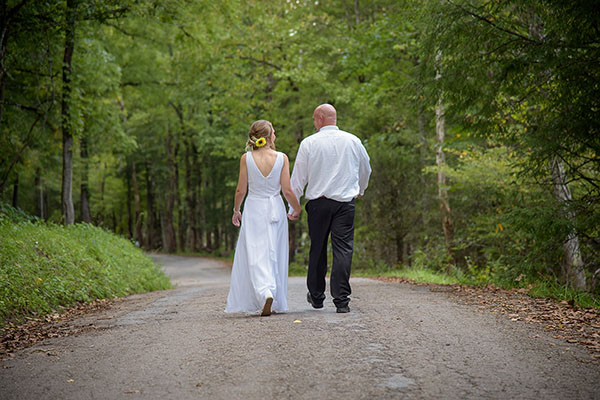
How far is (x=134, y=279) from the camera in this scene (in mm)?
12727

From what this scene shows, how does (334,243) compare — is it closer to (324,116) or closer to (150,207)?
(324,116)

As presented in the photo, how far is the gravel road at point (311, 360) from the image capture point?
3.45 meters

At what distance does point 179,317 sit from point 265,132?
8.16 feet

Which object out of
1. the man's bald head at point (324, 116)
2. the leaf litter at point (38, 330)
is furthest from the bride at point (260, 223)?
the leaf litter at point (38, 330)

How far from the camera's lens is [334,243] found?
638cm

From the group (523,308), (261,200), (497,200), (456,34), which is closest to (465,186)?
(497,200)

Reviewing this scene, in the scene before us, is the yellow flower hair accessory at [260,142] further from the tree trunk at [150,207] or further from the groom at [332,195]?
the tree trunk at [150,207]

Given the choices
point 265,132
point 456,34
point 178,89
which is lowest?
point 265,132

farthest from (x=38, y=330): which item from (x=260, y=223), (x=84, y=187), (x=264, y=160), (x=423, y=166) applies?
(x=84, y=187)

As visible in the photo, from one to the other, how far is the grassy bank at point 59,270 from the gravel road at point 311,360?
203 cm

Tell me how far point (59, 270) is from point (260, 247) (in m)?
4.80

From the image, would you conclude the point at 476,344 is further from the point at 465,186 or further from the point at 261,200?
the point at 465,186

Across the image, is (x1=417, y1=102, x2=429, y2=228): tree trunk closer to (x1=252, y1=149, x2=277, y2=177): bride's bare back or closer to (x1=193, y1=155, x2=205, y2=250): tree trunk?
(x1=252, y1=149, x2=277, y2=177): bride's bare back

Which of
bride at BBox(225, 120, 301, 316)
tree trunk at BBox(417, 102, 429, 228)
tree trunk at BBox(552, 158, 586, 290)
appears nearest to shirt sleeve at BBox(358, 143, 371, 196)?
bride at BBox(225, 120, 301, 316)
